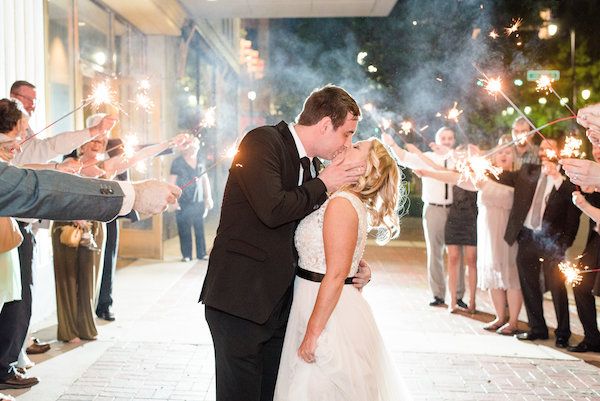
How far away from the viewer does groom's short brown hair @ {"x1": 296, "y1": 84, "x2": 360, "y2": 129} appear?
Answer: 3156 mm

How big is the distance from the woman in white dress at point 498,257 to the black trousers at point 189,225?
215 inches

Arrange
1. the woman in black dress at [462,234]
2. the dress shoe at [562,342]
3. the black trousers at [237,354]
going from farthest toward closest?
the woman in black dress at [462,234], the dress shoe at [562,342], the black trousers at [237,354]

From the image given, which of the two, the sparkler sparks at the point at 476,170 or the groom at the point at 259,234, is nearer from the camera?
the groom at the point at 259,234

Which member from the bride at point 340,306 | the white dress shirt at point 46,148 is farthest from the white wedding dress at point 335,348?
the white dress shirt at point 46,148

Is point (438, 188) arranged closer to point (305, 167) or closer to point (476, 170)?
point (476, 170)

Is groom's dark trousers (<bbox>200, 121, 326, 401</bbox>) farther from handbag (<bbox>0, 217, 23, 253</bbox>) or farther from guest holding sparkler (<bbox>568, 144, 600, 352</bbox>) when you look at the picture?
guest holding sparkler (<bbox>568, 144, 600, 352</bbox>)

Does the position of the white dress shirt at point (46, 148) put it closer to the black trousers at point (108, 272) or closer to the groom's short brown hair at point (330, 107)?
the black trousers at point (108, 272)

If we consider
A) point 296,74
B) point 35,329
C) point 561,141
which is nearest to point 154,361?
point 35,329

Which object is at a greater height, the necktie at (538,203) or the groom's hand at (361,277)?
the necktie at (538,203)

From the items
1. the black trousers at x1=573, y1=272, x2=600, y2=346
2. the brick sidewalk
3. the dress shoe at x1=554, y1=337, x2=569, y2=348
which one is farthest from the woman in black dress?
the black trousers at x1=573, y1=272, x2=600, y2=346

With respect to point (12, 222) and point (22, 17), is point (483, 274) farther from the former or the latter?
point (22, 17)

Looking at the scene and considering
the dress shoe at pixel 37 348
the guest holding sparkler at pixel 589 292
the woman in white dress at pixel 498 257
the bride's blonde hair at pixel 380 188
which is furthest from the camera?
the woman in white dress at pixel 498 257

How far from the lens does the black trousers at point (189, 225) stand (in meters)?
11.0

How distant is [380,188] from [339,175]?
0.48m
